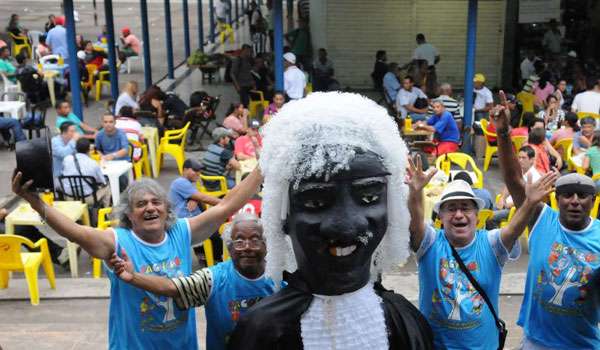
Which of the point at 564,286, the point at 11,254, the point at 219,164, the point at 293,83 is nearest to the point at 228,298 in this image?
the point at 564,286

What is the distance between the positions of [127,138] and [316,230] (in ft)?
25.5

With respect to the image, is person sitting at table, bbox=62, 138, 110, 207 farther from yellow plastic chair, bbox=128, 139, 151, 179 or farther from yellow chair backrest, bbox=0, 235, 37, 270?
yellow chair backrest, bbox=0, 235, 37, 270

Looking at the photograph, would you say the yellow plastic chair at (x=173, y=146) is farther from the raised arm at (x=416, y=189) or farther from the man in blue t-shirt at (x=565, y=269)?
the raised arm at (x=416, y=189)

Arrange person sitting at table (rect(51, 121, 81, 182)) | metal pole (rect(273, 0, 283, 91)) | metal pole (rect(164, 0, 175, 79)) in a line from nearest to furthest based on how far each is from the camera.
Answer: person sitting at table (rect(51, 121, 81, 182)) < metal pole (rect(273, 0, 283, 91)) < metal pole (rect(164, 0, 175, 79))

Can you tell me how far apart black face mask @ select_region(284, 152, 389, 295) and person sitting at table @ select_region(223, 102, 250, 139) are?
780 centimetres

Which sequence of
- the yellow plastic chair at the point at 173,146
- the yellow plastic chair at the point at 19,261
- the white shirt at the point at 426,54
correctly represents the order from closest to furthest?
the yellow plastic chair at the point at 19,261
the yellow plastic chair at the point at 173,146
the white shirt at the point at 426,54

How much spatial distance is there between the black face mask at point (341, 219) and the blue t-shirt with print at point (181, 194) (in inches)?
189

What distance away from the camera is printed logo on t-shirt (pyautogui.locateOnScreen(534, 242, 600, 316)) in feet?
12.6

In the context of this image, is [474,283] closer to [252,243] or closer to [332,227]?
[252,243]

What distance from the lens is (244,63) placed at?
46.2ft

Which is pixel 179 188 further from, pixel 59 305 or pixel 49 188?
pixel 49 188

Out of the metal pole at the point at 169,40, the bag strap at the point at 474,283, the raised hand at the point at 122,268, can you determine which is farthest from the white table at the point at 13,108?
the bag strap at the point at 474,283

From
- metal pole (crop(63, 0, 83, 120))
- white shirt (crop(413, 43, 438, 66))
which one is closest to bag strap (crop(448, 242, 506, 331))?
metal pole (crop(63, 0, 83, 120))

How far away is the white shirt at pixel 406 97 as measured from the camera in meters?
12.2
